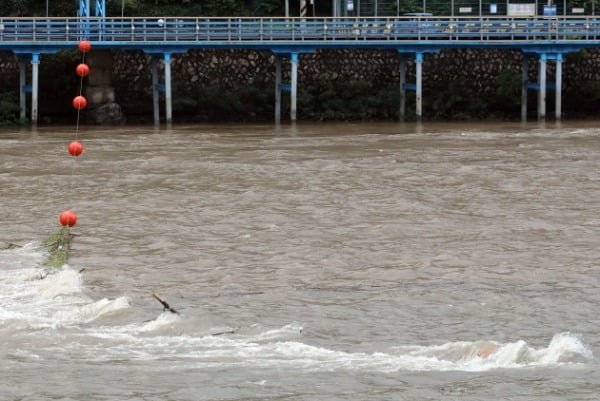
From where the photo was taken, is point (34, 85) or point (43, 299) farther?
point (34, 85)

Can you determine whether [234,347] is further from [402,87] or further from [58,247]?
[402,87]

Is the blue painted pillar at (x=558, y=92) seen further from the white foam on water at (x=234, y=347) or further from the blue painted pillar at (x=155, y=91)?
the white foam on water at (x=234, y=347)

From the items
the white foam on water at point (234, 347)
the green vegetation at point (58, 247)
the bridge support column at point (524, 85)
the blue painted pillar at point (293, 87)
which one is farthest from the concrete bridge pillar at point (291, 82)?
the white foam on water at point (234, 347)

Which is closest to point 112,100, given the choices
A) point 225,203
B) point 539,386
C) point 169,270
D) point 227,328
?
point 225,203

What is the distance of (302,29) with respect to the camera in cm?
4347

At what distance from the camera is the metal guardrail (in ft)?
139

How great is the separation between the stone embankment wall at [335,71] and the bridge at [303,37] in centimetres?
102

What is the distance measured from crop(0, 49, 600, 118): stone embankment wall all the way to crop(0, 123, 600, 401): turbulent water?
13781 mm

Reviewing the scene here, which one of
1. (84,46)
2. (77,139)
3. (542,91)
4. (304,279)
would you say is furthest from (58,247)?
(542,91)

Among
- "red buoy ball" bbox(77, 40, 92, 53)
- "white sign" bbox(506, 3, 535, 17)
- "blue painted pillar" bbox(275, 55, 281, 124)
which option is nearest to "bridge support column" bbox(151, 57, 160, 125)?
"red buoy ball" bbox(77, 40, 92, 53)

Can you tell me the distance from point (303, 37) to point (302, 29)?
0.93ft

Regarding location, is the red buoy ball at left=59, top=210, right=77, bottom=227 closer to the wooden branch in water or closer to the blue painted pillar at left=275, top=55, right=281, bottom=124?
the wooden branch in water

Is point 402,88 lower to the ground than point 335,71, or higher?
lower

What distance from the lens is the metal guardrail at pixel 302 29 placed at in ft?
139
